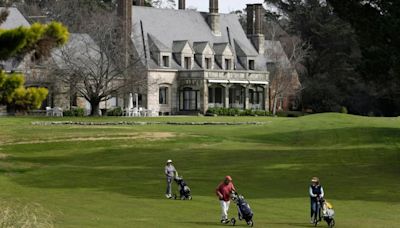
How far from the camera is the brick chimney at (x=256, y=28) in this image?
107625mm

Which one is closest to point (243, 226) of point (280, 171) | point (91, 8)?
point (280, 171)

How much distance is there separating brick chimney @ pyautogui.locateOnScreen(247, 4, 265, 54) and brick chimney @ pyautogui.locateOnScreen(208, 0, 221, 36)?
465 cm

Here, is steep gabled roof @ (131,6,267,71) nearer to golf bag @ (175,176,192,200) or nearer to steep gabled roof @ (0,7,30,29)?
steep gabled roof @ (0,7,30,29)

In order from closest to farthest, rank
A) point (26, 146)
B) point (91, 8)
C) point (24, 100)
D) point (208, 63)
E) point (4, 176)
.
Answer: point (24, 100) < point (4, 176) < point (26, 146) < point (208, 63) < point (91, 8)

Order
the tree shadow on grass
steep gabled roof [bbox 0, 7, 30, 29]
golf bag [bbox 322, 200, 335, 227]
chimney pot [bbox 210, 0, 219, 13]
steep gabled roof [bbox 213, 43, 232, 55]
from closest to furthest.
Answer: golf bag [bbox 322, 200, 335, 227]
the tree shadow on grass
steep gabled roof [bbox 0, 7, 30, 29]
steep gabled roof [bbox 213, 43, 232, 55]
chimney pot [bbox 210, 0, 219, 13]

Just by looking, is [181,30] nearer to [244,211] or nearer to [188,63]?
[188,63]

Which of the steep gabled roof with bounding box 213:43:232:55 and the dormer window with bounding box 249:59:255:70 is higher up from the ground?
the steep gabled roof with bounding box 213:43:232:55

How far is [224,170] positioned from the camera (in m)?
45.9

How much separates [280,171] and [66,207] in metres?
16.6

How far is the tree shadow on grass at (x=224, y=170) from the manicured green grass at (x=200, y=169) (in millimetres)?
53

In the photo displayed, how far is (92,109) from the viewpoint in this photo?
83.2 m

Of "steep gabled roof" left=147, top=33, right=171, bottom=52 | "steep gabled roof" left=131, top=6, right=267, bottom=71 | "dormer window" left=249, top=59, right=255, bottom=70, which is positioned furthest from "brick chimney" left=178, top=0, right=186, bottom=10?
"steep gabled roof" left=147, top=33, right=171, bottom=52

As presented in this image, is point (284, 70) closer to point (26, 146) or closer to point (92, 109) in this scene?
point (92, 109)

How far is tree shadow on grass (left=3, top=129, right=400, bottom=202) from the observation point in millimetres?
38875
